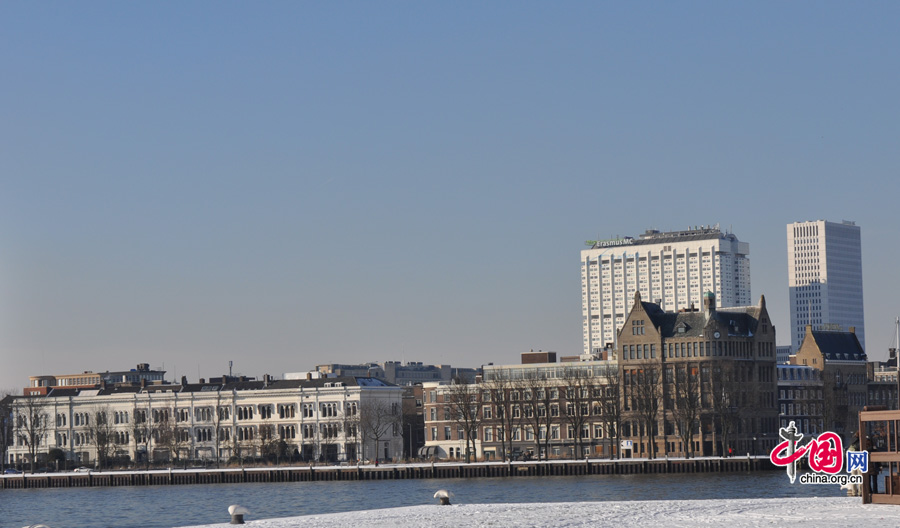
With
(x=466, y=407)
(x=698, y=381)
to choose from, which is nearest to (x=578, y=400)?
(x=466, y=407)

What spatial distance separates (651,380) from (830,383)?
119 ft

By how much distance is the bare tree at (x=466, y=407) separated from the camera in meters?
176

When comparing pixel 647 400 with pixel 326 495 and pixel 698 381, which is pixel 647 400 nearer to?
pixel 698 381

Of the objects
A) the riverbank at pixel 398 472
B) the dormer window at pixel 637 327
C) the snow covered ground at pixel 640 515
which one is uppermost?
the dormer window at pixel 637 327

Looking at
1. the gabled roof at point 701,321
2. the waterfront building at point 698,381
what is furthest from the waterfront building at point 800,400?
the gabled roof at point 701,321


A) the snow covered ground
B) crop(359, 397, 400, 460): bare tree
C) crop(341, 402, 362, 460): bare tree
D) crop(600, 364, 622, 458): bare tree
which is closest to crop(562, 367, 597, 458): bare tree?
crop(600, 364, 622, 458): bare tree

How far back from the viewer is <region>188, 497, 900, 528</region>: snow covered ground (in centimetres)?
5559

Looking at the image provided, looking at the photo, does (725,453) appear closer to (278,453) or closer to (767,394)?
(767,394)

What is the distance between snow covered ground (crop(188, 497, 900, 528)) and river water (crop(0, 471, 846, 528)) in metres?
27.4

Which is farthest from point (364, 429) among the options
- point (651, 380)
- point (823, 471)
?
point (823, 471)

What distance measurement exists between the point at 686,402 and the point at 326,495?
56.3 metres

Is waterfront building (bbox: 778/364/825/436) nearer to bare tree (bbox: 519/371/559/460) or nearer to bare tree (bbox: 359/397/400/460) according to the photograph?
bare tree (bbox: 519/371/559/460)

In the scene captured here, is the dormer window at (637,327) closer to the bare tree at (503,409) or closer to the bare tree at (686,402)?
the bare tree at (686,402)

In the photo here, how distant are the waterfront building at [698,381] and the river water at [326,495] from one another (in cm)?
2837
